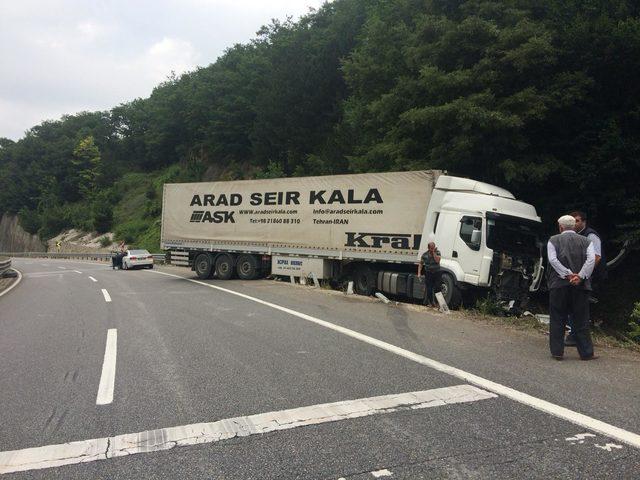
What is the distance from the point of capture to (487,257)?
11289 millimetres

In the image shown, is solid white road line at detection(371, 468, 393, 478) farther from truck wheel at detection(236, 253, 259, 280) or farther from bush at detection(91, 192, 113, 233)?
bush at detection(91, 192, 113, 233)

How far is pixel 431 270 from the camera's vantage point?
11531 mm

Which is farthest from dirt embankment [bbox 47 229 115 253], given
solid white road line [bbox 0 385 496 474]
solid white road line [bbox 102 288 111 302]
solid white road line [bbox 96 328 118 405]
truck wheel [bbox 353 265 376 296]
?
solid white road line [bbox 0 385 496 474]

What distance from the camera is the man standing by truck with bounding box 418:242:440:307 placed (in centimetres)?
1148

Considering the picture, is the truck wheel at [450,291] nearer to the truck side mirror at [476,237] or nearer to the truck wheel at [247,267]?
the truck side mirror at [476,237]

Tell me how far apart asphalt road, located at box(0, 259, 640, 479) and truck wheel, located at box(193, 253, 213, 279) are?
9901 millimetres

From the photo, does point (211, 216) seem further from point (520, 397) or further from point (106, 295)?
point (520, 397)

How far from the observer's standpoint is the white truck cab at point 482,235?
37.2ft

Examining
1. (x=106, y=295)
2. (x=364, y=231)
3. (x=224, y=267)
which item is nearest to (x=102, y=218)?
(x=224, y=267)

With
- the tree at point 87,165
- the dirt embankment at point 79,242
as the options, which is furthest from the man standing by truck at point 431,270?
the tree at point 87,165

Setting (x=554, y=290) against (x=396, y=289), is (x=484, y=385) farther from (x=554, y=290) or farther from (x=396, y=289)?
(x=396, y=289)

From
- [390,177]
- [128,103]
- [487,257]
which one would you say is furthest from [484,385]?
[128,103]

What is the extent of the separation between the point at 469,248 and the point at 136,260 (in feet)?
76.6

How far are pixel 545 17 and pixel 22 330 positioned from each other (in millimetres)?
17853
